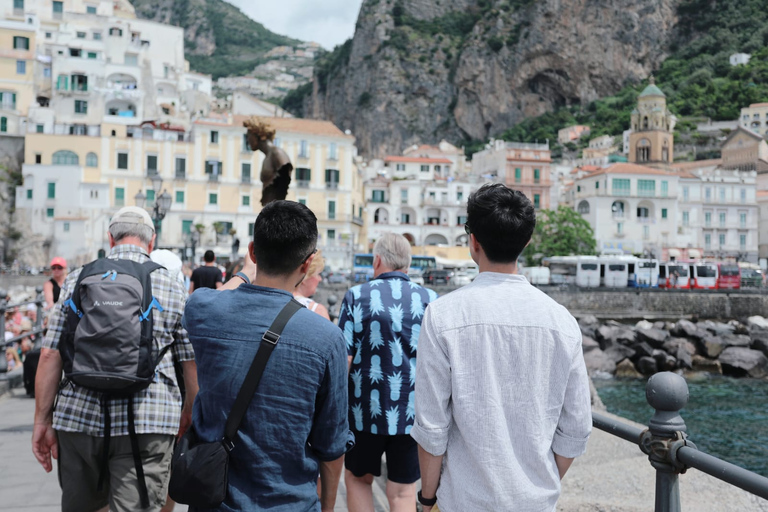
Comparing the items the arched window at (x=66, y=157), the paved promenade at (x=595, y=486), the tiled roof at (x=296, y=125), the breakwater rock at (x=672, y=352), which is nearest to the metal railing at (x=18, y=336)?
the paved promenade at (x=595, y=486)

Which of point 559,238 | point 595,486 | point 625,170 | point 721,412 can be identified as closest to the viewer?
point 595,486

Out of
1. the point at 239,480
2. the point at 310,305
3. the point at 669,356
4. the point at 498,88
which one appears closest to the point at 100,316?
the point at 239,480

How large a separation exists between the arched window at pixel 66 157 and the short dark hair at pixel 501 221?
1916 inches

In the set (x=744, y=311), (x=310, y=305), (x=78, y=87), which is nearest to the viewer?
(x=310, y=305)

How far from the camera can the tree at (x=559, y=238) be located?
Result: 1907 inches

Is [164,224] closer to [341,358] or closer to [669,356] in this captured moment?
[669,356]

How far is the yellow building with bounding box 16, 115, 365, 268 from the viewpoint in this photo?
44.5m

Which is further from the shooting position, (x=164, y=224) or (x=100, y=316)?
(x=164, y=224)

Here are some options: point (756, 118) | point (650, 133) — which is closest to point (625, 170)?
point (650, 133)

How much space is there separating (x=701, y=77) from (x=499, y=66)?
98.0ft

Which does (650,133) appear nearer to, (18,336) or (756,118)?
(756,118)

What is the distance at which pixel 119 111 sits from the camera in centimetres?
5147

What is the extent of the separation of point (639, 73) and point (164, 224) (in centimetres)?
8219

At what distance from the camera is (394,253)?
12.7ft
